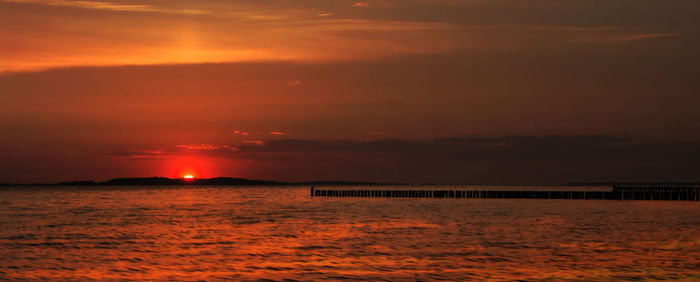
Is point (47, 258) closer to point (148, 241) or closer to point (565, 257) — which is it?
point (148, 241)

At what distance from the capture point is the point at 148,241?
1439 inches

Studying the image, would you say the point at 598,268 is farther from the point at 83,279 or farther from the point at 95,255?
the point at 95,255

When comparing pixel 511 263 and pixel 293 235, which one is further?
pixel 293 235

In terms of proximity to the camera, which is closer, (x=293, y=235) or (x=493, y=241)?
(x=493, y=241)

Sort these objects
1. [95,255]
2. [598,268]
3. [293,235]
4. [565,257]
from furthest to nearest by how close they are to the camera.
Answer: [293,235]
[95,255]
[565,257]
[598,268]

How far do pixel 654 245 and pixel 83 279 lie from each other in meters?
24.2

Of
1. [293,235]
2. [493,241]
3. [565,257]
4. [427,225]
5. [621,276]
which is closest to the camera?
[621,276]

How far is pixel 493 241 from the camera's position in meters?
34.8

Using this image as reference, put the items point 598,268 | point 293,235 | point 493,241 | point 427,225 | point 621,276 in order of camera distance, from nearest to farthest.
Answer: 1. point 621,276
2. point 598,268
3. point 493,241
4. point 293,235
5. point 427,225

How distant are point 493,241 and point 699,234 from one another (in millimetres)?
11535

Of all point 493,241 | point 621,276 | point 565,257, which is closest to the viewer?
point 621,276

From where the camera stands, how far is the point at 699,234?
3694 cm

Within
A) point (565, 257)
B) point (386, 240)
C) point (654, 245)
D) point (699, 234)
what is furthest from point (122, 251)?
point (699, 234)

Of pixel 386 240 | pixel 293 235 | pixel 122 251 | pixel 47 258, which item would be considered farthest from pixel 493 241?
pixel 47 258
